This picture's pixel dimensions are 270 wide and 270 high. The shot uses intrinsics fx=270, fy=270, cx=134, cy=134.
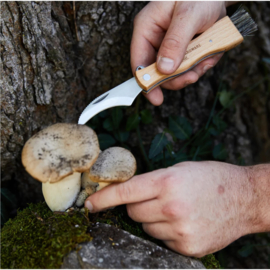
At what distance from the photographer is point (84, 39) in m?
2.29

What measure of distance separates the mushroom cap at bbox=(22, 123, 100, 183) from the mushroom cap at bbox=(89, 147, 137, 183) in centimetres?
13

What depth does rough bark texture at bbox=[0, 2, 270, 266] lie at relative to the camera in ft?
6.21

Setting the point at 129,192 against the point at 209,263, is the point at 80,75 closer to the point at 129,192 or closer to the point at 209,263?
the point at 129,192

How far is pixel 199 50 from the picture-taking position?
1991mm

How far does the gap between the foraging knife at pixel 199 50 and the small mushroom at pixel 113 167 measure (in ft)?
1.29

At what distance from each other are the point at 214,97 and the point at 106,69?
4.37 feet

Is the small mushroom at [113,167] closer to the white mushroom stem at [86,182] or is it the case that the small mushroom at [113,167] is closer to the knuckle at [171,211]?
the white mushroom stem at [86,182]

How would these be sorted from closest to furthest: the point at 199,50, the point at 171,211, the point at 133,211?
the point at 171,211 < the point at 133,211 < the point at 199,50

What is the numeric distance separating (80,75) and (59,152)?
3.98 ft

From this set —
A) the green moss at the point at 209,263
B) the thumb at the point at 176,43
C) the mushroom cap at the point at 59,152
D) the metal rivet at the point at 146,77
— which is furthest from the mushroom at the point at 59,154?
the green moss at the point at 209,263

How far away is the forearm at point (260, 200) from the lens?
184 centimetres

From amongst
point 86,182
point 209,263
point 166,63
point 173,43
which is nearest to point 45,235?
point 86,182

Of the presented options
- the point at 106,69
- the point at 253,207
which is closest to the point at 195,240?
the point at 253,207

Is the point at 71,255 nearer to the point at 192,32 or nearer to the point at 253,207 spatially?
the point at 253,207
